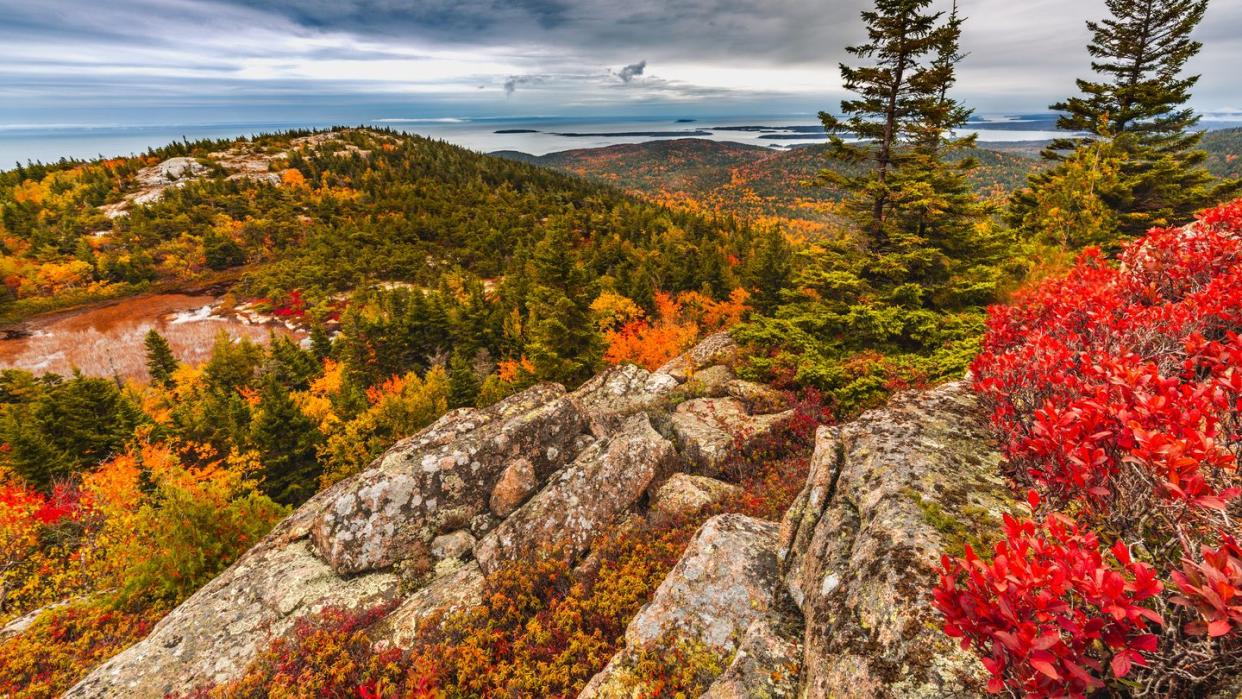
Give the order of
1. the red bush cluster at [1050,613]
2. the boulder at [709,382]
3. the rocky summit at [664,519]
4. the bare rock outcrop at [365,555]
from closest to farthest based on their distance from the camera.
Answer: the red bush cluster at [1050,613]
the rocky summit at [664,519]
the bare rock outcrop at [365,555]
the boulder at [709,382]

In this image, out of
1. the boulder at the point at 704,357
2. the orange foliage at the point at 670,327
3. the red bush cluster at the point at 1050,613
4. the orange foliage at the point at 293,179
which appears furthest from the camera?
the orange foliage at the point at 293,179

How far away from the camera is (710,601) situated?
6.70 metres

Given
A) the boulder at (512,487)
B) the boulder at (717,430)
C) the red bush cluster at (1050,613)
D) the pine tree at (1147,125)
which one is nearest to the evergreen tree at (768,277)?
the pine tree at (1147,125)

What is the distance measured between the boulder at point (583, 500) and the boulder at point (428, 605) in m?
0.54

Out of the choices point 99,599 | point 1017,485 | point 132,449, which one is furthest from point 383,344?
point 1017,485

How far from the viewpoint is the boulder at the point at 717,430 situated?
12336 millimetres

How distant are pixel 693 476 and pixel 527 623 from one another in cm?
502

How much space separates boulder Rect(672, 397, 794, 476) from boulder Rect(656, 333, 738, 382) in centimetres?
411

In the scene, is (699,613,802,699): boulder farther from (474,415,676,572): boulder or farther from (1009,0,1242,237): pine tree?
(1009,0,1242,237): pine tree

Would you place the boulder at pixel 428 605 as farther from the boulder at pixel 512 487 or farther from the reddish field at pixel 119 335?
the reddish field at pixel 119 335

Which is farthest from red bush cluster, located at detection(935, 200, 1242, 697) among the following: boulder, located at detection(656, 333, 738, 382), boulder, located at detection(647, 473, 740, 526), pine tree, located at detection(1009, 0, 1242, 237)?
pine tree, located at detection(1009, 0, 1242, 237)

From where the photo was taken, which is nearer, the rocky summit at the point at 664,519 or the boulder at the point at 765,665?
the rocky summit at the point at 664,519

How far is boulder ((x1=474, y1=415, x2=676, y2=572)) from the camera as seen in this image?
1020cm

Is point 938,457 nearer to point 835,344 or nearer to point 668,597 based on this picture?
point 668,597
